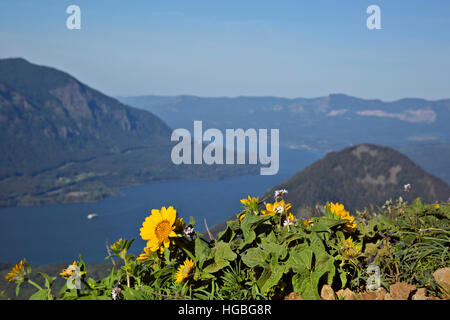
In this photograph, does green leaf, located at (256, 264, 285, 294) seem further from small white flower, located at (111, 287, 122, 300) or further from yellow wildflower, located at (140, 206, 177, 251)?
small white flower, located at (111, 287, 122, 300)

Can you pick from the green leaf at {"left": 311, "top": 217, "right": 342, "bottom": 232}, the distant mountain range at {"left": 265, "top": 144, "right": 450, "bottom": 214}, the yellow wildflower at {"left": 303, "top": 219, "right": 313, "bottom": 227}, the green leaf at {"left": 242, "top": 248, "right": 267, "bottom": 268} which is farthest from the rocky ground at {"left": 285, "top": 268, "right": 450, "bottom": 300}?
the distant mountain range at {"left": 265, "top": 144, "right": 450, "bottom": 214}

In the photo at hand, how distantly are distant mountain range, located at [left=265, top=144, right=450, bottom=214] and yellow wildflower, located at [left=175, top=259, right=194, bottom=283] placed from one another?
428 feet

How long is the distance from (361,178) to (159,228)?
564 ft

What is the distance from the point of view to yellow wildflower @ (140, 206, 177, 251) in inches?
97.5

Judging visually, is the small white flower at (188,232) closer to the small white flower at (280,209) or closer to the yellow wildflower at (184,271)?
the yellow wildflower at (184,271)

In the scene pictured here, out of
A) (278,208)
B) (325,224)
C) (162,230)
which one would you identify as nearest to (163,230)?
(162,230)

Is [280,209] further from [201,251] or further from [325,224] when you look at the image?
[201,251]

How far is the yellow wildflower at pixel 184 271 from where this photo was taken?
91.7 inches

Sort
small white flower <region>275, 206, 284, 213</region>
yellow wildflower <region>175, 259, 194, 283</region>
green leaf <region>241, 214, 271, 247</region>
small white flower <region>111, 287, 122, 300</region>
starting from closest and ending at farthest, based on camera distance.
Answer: small white flower <region>111, 287, 122, 300</region>
yellow wildflower <region>175, 259, 194, 283</region>
green leaf <region>241, 214, 271, 247</region>
small white flower <region>275, 206, 284, 213</region>

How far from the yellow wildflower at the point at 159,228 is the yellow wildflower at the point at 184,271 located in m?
0.18

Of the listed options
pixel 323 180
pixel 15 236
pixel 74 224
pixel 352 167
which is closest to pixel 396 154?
pixel 352 167

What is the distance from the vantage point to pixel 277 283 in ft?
7.87

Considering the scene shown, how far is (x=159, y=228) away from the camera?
2.49 meters
